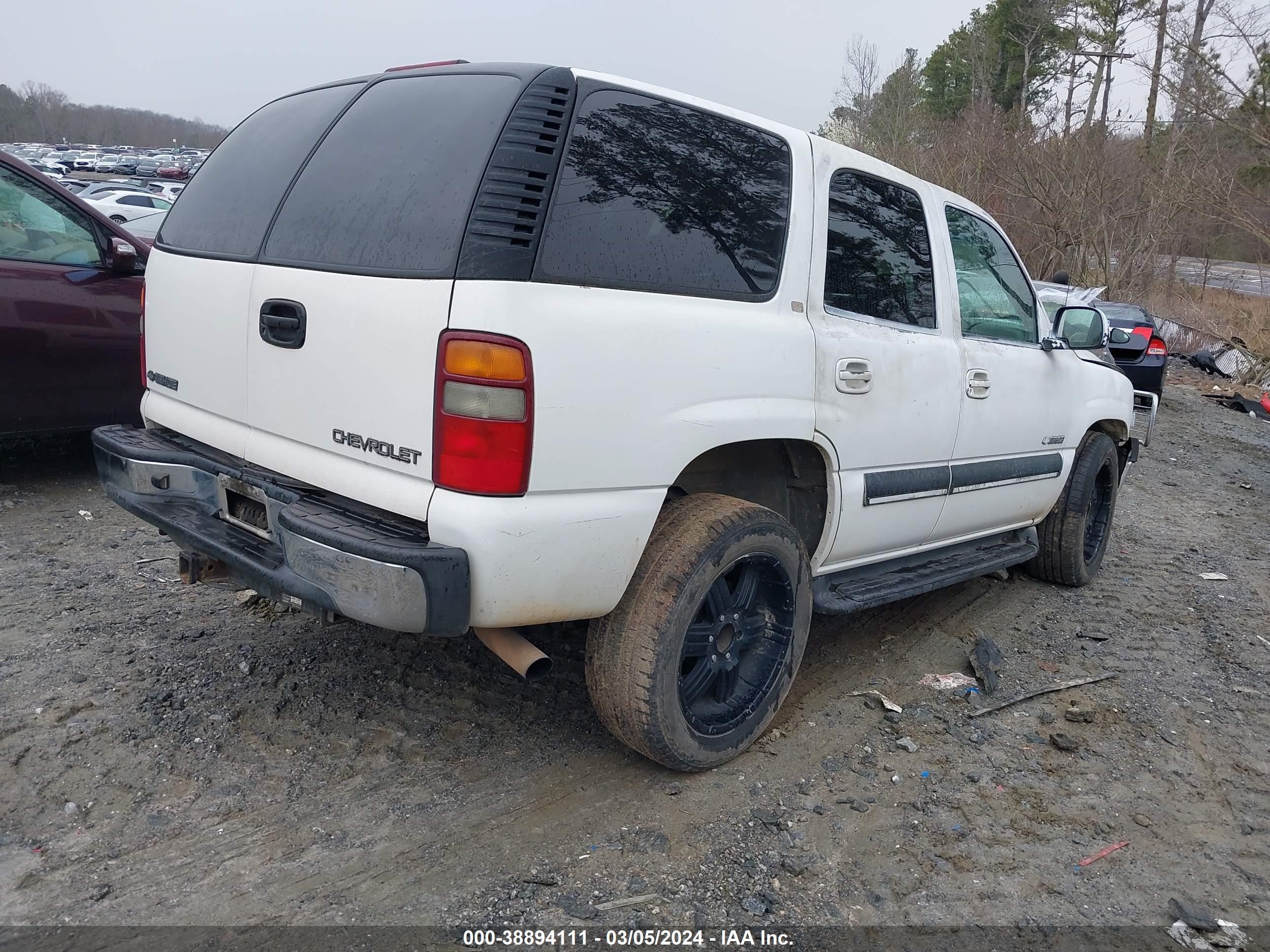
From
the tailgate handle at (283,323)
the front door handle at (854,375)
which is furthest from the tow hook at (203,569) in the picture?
the front door handle at (854,375)

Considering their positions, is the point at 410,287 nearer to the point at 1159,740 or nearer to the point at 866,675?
the point at 866,675

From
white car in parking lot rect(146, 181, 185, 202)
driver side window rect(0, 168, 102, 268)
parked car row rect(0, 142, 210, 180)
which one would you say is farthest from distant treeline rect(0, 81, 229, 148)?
driver side window rect(0, 168, 102, 268)

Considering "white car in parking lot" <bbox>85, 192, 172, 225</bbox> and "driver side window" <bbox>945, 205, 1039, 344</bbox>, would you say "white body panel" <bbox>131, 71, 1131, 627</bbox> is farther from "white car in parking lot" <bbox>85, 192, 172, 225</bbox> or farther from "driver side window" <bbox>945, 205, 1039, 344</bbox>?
"white car in parking lot" <bbox>85, 192, 172, 225</bbox>

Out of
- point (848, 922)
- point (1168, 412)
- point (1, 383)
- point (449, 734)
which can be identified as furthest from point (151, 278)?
point (1168, 412)

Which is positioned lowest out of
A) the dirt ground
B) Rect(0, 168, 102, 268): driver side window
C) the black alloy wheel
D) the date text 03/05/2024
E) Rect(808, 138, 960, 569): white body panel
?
the date text 03/05/2024

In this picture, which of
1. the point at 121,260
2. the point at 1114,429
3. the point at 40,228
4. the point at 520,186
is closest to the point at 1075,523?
the point at 1114,429

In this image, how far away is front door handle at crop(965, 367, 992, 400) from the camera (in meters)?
3.93

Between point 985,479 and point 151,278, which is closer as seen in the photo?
point 151,278

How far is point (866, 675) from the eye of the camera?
400 cm

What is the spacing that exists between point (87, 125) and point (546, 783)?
10305 cm

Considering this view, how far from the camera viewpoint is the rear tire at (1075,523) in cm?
512

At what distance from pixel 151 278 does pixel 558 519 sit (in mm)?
1879

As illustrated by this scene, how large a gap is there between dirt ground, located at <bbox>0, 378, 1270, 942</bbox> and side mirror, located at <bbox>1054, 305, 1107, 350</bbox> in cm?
146

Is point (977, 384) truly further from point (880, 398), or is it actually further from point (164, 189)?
point (164, 189)
